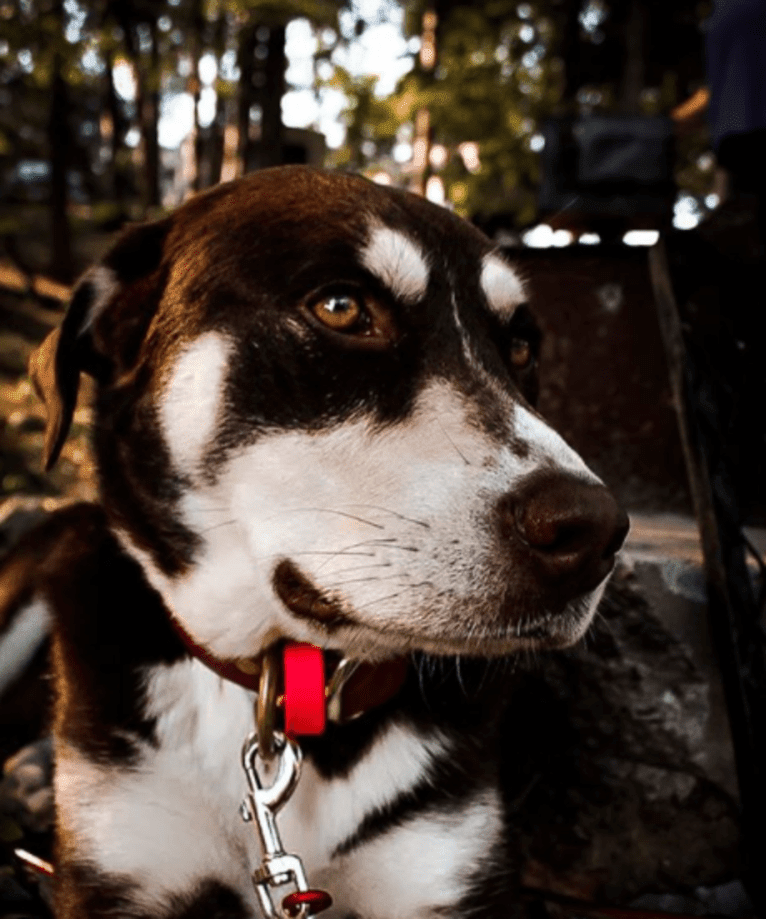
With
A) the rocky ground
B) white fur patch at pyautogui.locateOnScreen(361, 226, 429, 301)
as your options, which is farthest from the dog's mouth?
the rocky ground

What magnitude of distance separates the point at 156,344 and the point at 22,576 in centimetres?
161

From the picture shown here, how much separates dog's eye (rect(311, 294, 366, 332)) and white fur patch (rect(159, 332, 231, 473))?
8.7 inches

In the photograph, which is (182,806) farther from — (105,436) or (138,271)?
(138,271)

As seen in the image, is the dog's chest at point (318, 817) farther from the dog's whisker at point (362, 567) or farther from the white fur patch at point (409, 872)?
the dog's whisker at point (362, 567)

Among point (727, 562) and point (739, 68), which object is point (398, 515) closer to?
point (727, 562)

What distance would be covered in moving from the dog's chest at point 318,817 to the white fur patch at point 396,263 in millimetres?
999

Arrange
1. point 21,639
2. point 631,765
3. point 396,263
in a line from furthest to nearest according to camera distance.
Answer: point 21,639
point 631,765
point 396,263

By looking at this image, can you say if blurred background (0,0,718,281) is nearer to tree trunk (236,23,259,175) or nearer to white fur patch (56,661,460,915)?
tree trunk (236,23,259,175)

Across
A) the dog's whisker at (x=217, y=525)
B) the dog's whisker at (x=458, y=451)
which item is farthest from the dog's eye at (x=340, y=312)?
the dog's whisker at (x=217, y=525)

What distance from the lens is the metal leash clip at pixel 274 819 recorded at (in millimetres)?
1571

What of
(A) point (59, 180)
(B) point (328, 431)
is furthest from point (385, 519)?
(A) point (59, 180)

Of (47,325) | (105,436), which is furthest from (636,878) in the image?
(47,325)

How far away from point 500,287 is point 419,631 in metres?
0.95

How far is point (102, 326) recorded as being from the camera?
2.32 meters
